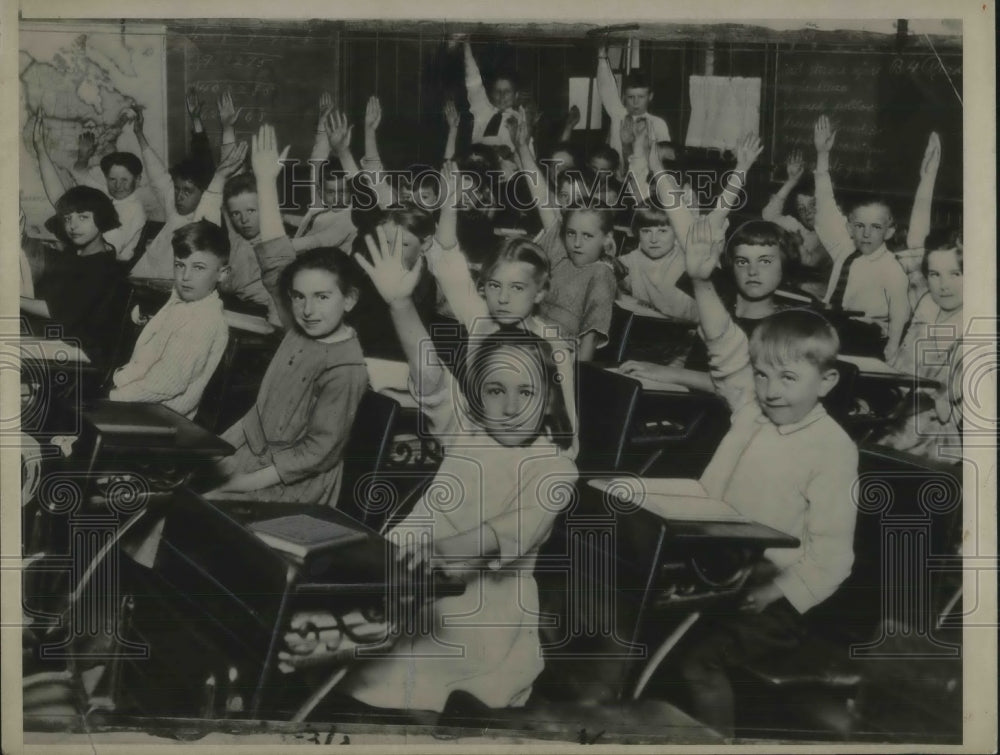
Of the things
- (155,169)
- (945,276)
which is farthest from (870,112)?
(155,169)

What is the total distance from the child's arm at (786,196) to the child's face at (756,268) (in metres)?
0.11

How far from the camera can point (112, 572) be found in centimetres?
338

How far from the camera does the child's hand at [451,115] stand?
3.39 m

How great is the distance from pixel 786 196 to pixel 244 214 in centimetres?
200

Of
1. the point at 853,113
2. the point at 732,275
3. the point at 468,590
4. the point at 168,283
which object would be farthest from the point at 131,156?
the point at 853,113

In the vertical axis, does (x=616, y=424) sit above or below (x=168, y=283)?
below

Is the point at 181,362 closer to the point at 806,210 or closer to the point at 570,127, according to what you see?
the point at 570,127

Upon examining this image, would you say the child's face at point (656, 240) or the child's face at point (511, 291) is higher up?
the child's face at point (656, 240)

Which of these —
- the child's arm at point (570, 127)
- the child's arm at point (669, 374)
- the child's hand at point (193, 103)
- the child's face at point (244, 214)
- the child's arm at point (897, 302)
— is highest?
the child's hand at point (193, 103)

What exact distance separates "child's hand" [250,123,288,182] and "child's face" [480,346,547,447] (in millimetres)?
1066

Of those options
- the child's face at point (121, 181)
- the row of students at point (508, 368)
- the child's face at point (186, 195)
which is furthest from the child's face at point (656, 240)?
the child's face at point (121, 181)

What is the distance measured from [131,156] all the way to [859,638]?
3227 millimetres

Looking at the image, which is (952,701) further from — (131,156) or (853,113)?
(131,156)

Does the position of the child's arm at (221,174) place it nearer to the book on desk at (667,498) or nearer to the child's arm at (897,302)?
the book on desk at (667,498)
